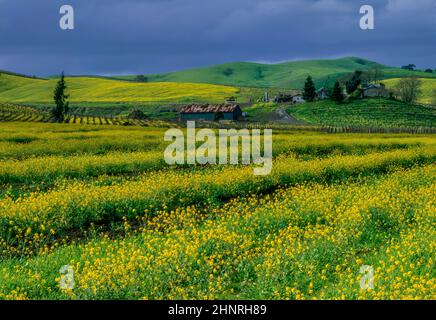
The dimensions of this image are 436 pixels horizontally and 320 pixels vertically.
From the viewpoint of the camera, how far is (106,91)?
149 m

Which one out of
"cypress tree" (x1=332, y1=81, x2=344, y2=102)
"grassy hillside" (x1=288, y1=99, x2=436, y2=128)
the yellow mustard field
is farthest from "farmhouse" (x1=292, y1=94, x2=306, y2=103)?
the yellow mustard field

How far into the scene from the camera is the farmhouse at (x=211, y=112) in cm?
10044

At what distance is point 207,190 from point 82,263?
795cm

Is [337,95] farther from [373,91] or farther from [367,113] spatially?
[373,91]

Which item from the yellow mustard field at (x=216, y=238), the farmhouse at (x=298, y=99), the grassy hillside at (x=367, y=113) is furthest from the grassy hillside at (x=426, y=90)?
the yellow mustard field at (x=216, y=238)

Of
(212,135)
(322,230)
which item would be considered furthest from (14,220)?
(212,135)

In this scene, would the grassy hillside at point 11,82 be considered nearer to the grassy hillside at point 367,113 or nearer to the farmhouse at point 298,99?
the farmhouse at point 298,99

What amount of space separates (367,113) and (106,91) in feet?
263

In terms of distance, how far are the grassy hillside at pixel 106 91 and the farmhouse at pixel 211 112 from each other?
27340mm

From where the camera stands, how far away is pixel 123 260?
10289 millimetres

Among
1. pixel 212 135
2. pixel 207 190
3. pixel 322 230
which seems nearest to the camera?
pixel 322 230

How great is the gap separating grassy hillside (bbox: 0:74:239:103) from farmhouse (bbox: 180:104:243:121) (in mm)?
27340

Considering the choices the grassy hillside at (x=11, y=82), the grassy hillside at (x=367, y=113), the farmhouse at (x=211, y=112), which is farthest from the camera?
the grassy hillside at (x=11, y=82)
